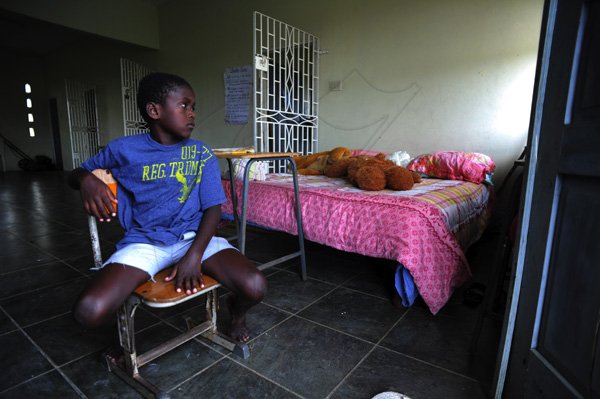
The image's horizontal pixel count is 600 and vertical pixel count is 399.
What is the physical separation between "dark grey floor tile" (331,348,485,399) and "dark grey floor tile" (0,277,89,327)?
55.5 inches

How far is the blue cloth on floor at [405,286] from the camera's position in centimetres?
159

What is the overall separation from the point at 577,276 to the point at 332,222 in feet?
3.86

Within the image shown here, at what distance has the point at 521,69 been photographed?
2.71 m

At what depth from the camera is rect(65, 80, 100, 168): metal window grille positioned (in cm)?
755

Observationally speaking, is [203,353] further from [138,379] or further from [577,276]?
[577,276]

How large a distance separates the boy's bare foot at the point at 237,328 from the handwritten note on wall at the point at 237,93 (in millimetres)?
3747

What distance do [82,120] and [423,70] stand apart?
7.82 meters

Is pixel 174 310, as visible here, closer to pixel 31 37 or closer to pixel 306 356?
pixel 306 356

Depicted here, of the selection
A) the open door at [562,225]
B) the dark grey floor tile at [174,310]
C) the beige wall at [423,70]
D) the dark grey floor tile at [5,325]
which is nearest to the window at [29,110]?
the beige wall at [423,70]

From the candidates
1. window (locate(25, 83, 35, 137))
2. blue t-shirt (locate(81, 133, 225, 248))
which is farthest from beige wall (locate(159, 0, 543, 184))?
A: window (locate(25, 83, 35, 137))

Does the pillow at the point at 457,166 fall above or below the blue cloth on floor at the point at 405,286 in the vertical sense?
above

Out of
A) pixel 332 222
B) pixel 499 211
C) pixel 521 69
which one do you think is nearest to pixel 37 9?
pixel 332 222

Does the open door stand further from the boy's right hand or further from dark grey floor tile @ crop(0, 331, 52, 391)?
dark grey floor tile @ crop(0, 331, 52, 391)

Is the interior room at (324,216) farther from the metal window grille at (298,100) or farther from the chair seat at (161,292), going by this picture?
Answer: the chair seat at (161,292)
